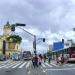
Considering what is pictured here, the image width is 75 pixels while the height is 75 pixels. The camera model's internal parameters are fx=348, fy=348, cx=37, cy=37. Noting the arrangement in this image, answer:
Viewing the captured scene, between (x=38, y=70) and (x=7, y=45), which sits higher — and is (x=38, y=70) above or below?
below

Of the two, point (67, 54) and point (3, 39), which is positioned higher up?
point (3, 39)

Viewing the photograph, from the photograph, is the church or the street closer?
the street

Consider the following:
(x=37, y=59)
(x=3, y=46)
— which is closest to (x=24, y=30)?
(x=37, y=59)

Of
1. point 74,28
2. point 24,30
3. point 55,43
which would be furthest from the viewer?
point 55,43

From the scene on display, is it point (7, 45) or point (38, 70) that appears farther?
point (7, 45)

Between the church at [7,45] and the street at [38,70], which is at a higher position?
the church at [7,45]

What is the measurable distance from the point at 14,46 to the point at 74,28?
121 metres

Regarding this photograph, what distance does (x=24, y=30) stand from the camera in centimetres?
5153

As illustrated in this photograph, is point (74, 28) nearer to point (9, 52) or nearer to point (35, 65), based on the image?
point (35, 65)

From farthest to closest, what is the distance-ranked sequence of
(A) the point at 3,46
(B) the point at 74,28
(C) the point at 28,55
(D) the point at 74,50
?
(A) the point at 3,46
(C) the point at 28,55
(B) the point at 74,28
(D) the point at 74,50

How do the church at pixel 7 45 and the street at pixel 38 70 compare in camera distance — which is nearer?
the street at pixel 38 70

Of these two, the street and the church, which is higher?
the church

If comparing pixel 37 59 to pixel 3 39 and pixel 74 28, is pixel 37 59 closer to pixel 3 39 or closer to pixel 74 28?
pixel 74 28

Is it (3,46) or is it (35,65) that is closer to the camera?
(35,65)
